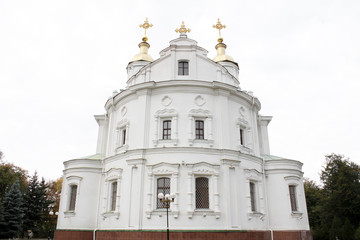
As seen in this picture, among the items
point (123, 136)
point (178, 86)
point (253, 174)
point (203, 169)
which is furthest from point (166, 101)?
point (253, 174)

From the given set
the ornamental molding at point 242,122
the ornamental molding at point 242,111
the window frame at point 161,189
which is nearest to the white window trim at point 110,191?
the window frame at point 161,189

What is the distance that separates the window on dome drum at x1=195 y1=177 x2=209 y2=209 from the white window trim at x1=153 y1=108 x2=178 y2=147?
8.14 ft

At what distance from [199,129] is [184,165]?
97.6 inches

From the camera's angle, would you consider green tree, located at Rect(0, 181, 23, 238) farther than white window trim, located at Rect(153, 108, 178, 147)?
Yes

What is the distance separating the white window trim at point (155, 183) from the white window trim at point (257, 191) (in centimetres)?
430

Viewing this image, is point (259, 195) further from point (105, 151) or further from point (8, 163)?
point (8, 163)

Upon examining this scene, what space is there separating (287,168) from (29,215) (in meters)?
29.8

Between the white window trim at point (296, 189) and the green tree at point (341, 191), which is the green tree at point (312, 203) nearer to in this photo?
the green tree at point (341, 191)

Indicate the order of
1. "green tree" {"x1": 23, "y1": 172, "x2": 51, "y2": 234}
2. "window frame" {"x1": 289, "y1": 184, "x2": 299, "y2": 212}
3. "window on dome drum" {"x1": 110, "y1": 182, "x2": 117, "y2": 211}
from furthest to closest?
"green tree" {"x1": 23, "y1": 172, "x2": 51, "y2": 234}, "window frame" {"x1": 289, "y1": 184, "x2": 299, "y2": 212}, "window on dome drum" {"x1": 110, "y1": 182, "x2": 117, "y2": 211}

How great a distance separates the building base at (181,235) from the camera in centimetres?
1502

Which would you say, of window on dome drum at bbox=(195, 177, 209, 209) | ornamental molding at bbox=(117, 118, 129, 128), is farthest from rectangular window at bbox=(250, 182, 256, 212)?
ornamental molding at bbox=(117, 118, 129, 128)

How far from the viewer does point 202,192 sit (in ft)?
53.7

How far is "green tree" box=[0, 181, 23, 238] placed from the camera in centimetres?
2959

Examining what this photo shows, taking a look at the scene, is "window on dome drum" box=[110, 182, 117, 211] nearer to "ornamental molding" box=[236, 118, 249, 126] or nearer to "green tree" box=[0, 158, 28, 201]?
"ornamental molding" box=[236, 118, 249, 126]
